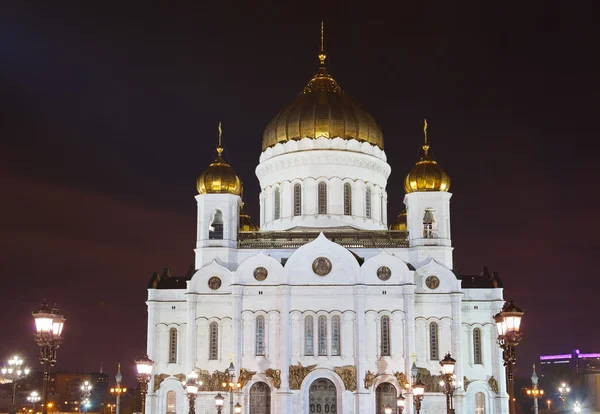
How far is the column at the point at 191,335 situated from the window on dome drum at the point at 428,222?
15.3 m

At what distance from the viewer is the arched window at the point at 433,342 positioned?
5406cm

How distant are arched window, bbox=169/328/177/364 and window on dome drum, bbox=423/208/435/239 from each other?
17.2m

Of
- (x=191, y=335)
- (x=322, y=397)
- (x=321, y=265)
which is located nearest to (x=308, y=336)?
(x=322, y=397)

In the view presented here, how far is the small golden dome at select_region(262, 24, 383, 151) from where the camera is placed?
61.2 meters

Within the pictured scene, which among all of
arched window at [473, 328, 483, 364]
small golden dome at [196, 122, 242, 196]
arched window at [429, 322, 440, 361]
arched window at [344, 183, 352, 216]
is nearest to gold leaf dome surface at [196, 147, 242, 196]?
small golden dome at [196, 122, 242, 196]

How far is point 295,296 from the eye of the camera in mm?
54844

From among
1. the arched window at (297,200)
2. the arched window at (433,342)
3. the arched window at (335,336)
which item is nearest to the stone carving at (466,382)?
the arched window at (433,342)

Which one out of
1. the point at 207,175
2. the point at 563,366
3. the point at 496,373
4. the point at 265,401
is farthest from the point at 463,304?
the point at 563,366

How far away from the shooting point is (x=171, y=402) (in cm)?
5494

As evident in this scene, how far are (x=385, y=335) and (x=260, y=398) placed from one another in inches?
333

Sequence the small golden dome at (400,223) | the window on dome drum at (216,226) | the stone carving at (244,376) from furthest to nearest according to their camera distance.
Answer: the small golden dome at (400,223), the window on dome drum at (216,226), the stone carving at (244,376)

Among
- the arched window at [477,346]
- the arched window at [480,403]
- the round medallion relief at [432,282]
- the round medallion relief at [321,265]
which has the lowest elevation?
the arched window at [480,403]

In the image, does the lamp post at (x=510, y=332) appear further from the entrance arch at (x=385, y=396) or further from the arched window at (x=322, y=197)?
the arched window at (x=322, y=197)

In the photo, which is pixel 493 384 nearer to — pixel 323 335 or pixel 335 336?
pixel 335 336
